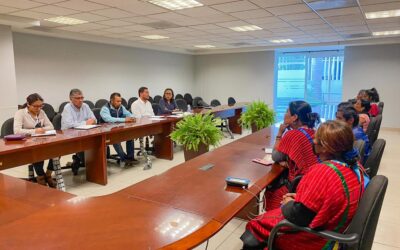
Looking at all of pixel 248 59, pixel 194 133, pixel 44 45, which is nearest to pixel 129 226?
pixel 194 133

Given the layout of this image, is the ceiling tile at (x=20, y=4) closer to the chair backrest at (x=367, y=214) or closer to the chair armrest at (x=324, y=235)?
the chair armrest at (x=324, y=235)

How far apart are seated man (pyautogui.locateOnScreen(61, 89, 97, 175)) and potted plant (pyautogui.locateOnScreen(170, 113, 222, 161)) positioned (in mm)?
1565

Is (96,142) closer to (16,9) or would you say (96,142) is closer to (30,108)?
(30,108)

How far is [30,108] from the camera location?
11.7 feet

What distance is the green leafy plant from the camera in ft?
11.2

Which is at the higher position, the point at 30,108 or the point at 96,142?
the point at 30,108

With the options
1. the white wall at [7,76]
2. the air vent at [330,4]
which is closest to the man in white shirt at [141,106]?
the white wall at [7,76]

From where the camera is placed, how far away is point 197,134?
3402mm

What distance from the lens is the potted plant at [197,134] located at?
340cm

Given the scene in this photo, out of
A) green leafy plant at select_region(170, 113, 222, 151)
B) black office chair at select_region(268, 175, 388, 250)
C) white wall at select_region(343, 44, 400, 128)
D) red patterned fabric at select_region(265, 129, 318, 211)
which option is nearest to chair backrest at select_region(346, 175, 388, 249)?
black office chair at select_region(268, 175, 388, 250)

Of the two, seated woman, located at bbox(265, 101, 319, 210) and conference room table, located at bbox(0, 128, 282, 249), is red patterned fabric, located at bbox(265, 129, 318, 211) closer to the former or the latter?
seated woman, located at bbox(265, 101, 319, 210)

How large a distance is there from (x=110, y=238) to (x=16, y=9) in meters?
4.68

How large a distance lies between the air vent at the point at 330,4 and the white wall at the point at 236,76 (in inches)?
228

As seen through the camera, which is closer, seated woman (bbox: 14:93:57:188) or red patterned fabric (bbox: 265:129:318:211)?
red patterned fabric (bbox: 265:129:318:211)
